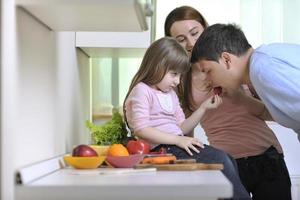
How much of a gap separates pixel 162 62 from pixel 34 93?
0.47 metres

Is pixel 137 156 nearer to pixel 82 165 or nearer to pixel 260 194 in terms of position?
pixel 82 165

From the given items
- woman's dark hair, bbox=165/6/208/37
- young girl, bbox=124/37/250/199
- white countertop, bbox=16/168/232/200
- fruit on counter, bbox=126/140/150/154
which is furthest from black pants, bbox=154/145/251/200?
woman's dark hair, bbox=165/6/208/37

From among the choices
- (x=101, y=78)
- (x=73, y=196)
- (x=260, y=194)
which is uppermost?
(x=101, y=78)

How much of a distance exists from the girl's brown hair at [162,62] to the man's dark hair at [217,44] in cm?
6

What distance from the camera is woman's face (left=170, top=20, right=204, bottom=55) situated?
1.68 m

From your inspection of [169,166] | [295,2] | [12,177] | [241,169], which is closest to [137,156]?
[169,166]

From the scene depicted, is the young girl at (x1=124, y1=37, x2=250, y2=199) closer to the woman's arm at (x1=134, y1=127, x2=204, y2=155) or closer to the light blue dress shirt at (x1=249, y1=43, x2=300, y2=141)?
the woman's arm at (x1=134, y1=127, x2=204, y2=155)

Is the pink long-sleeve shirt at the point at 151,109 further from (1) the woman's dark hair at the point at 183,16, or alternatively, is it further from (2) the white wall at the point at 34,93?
(1) the woman's dark hair at the point at 183,16

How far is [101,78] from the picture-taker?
2.29 meters

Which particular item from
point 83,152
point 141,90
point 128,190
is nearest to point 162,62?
point 141,90

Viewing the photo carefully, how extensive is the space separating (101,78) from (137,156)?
1.27 m

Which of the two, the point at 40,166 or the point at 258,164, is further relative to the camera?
the point at 258,164

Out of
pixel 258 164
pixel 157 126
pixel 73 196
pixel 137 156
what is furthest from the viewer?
pixel 258 164

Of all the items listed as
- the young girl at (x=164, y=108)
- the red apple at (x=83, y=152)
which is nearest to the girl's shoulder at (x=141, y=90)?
the young girl at (x=164, y=108)
